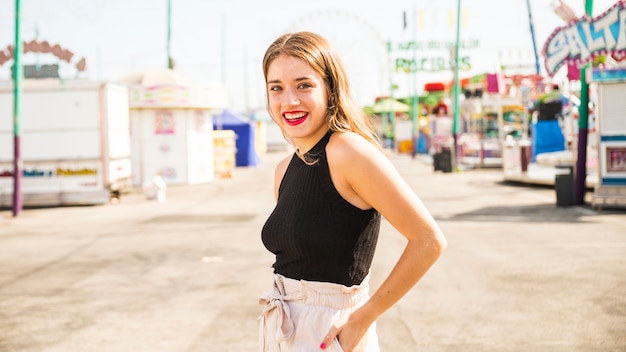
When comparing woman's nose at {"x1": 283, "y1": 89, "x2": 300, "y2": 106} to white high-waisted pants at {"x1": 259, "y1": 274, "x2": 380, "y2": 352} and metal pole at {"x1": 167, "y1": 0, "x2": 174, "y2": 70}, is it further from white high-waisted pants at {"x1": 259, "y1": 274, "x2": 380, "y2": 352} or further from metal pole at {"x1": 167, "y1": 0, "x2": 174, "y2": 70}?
metal pole at {"x1": 167, "y1": 0, "x2": 174, "y2": 70}

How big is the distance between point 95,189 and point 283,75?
17723 mm

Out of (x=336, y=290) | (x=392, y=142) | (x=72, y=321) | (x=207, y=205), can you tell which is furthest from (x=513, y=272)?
(x=392, y=142)

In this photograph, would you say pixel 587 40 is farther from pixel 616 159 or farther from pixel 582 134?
pixel 616 159

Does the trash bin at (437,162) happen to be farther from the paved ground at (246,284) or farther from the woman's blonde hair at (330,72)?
the woman's blonde hair at (330,72)

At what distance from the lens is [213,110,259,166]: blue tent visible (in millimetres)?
35812

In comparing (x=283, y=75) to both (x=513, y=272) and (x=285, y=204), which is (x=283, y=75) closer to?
(x=285, y=204)

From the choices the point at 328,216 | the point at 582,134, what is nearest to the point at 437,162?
the point at 582,134

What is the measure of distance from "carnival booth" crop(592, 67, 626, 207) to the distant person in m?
13.2

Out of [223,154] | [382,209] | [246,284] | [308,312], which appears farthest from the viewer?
[223,154]

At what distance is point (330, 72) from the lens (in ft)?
7.70

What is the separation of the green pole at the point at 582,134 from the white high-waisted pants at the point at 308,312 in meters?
13.9

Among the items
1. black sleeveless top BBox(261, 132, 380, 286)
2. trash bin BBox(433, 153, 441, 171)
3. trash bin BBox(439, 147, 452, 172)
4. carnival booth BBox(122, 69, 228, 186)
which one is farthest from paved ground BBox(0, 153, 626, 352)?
trash bin BBox(433, 153, 441, 171)

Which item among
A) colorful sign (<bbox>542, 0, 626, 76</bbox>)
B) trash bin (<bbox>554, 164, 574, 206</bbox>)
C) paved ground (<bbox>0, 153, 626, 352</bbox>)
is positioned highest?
colorful sign (<bbox>542, 0, 626, 76</bbox>)

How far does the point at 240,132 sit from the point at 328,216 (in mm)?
34798
